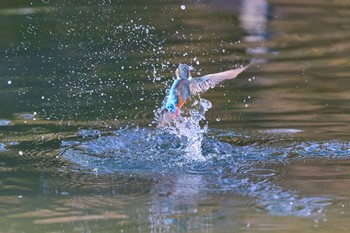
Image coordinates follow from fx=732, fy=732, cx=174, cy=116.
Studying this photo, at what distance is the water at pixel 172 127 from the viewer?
4.21 m

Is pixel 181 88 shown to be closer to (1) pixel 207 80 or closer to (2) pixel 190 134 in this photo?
(1) pixel 207 80

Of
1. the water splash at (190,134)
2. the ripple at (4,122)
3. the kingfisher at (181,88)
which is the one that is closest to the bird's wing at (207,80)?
the kingfisher at (181,88)

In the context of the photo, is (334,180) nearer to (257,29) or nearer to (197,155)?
(197,155)

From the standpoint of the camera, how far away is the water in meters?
4.21

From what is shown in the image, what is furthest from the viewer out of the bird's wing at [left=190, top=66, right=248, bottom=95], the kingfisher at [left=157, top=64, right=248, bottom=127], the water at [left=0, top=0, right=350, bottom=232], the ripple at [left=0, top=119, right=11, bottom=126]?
the ripple at [left=0, top=119, right=11, bottom=126]

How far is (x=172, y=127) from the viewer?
572cm

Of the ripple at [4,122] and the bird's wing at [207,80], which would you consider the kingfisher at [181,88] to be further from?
the ripple at [4,122]

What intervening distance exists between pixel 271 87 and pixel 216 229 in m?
3.74

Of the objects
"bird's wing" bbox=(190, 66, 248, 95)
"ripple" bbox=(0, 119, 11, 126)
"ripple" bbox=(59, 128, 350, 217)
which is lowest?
"ripple" bbox=(59, 128, 350, 217)

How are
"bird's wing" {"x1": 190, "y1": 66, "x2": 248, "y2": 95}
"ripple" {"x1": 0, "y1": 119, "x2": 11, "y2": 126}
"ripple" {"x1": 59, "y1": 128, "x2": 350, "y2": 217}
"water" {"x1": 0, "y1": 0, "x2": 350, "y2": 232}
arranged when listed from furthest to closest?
1. "ripple" {"x1": 0, "y1": 119, "x2": 11, "y2": 126}
2. "bird's wing" {"x1": 190, "y1": 66, "x2": 248, "y2": 95}
3. "ripple" {"x1": 59, "y1": 128, "x2": 350, "y2": 217}
4. "water" {"x1": 0, "y1": 0, "x2": 350, "y2": 232}

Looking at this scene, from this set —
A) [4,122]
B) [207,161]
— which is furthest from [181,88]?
[4,122]

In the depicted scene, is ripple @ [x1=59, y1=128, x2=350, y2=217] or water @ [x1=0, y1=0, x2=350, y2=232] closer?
water @ [x1=0, y1=0, x2=350, y2=232]

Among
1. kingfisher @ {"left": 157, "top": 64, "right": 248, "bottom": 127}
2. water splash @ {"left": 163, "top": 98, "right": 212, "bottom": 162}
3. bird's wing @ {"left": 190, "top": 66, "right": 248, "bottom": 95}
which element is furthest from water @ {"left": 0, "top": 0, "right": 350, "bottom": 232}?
bird's wing @ {"left": 190, "top": 66, "right": 248, "bottom": 95}

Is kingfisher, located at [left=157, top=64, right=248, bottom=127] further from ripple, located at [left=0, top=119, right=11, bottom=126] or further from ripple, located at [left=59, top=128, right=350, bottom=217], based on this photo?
ripple, located at [left=0, top=119, right=11, bottom=126]
